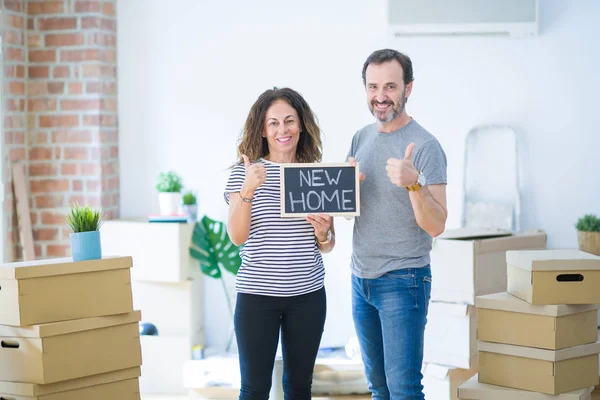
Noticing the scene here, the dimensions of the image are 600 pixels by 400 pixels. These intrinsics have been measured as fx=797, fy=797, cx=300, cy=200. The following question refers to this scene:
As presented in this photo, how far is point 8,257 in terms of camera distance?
4.14m

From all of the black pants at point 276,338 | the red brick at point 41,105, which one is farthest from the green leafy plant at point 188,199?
the black pants at point 276,338

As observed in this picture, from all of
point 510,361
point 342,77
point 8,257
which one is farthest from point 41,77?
point 510,361

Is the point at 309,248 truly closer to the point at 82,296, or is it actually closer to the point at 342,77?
the point at 82,296

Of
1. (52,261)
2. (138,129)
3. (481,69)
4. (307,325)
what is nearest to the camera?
(307,325)

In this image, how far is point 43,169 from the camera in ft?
14.0

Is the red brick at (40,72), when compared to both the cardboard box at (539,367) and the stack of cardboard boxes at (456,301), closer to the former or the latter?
the stack of cardboard boxes at (456,301)

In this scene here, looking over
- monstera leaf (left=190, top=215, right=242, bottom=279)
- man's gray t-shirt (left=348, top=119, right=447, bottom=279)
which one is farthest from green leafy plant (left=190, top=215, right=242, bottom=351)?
man's gray t-shirt (left=348, top=119, right=447, bottom=279)

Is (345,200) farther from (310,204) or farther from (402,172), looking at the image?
(402,172)

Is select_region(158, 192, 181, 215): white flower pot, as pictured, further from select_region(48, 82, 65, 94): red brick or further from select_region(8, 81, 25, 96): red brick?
select_region(8, 81, 25, 96): red brick

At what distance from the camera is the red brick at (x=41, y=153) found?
4266 mm

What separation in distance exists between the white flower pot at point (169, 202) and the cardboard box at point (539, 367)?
189 centimetres

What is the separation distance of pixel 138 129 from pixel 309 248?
218cm

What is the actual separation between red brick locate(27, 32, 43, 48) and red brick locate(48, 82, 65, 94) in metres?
0.22

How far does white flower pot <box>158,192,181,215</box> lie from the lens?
414cm
